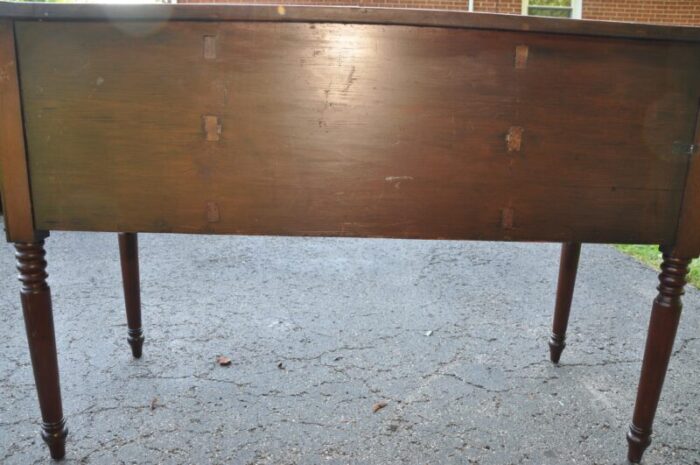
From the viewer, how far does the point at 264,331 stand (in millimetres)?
2207

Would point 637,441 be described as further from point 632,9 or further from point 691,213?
point 632,9

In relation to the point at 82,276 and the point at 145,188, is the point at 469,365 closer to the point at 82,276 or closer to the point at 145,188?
the point at 145,188

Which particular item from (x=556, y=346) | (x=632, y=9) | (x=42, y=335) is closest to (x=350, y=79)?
(x=42, y=335)

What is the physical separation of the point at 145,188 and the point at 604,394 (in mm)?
1559

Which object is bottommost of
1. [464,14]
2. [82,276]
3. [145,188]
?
[82,276]

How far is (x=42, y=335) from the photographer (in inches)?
48.9

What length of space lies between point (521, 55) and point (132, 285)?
4.71 ft

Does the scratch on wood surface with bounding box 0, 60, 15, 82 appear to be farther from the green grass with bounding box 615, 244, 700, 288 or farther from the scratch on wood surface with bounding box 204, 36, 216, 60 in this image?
the green grass with bounding box 615, 244, 700, 288

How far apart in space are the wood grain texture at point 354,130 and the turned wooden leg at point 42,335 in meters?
0.11

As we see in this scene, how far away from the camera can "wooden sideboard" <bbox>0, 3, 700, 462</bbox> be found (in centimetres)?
104

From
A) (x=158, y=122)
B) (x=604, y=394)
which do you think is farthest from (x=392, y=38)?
(x=604, y=394)

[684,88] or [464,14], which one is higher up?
[464,14]

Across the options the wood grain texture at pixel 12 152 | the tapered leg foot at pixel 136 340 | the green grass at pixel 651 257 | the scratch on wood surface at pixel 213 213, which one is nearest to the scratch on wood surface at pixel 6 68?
the wood grain texture at pixel 12 152

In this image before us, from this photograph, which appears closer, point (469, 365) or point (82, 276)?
point (469, 365)
